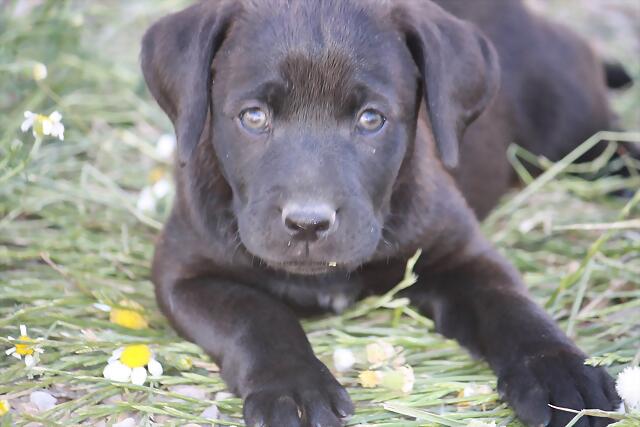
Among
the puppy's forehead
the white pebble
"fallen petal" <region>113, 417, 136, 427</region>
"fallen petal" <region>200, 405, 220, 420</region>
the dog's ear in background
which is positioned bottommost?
the white pebble

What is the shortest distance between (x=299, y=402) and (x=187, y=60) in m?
1.05

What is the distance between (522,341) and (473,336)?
247 millimetres

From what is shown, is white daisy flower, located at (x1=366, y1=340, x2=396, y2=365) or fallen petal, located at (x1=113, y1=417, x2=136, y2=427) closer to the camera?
fallen petal, located at (x1=113, y1=417, x2=136, y2=427)

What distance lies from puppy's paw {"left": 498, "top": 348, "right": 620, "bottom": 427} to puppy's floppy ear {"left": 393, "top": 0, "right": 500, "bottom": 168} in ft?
2.18

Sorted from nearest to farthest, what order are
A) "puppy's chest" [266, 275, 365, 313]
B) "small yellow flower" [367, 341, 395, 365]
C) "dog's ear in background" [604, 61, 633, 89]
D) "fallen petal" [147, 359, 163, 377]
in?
"fallen petal" [147, 359, 163, 377] → "small yellow flower" [367, 341, 395, 365] → "puppy's chest" [266, 275, 365, 313] → "dog's ear in background" [604, 61, 633, 89]

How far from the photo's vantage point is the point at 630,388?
259 centimetres

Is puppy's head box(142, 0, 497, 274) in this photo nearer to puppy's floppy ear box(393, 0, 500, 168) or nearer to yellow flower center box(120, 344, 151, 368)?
puppy's floppy ear box(393, 0, 500, 168)

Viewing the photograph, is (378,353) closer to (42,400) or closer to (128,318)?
(128,318)

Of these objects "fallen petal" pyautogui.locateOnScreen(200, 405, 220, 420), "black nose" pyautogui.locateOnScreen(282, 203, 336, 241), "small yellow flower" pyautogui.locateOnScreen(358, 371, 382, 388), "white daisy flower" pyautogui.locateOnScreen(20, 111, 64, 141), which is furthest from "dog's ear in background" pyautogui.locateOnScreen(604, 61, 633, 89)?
"fallen petal" pyautogui.locateOnScreen(200, 405, 220, 420)

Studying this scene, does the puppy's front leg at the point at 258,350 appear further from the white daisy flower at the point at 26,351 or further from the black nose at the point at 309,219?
the white daisy flower at the point at 26,351

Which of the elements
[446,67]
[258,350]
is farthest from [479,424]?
[446,67]

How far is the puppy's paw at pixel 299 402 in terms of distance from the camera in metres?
2.56

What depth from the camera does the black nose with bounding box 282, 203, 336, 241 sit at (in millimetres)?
2637

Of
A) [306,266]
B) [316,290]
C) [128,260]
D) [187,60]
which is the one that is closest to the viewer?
[306,266]
